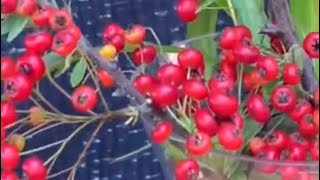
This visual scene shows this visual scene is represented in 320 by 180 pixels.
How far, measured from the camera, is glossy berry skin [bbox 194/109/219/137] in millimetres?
425

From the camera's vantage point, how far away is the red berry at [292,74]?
0.45m

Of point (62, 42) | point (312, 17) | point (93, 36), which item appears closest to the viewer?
point (62, 42)

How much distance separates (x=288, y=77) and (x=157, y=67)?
89 millimetres

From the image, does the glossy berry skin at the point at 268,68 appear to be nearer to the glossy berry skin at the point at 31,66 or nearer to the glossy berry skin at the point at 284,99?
the glossy berry skin at the point at 284,99

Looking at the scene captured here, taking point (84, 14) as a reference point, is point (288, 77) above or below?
above

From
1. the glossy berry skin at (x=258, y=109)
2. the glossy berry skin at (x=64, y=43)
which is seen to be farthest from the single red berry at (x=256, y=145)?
the glossy berry skin at (x=64, y=43)

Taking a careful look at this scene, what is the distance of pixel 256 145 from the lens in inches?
17.5

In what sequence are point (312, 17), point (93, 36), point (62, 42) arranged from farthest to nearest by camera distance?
point (93, 36) → point (312, 17) → point (62, 42)

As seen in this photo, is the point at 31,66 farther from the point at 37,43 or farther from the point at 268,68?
the point at 268,68

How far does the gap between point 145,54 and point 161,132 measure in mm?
67

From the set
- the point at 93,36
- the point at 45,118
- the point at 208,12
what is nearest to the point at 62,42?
the point at 45,118

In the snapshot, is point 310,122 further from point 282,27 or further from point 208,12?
point 208,12

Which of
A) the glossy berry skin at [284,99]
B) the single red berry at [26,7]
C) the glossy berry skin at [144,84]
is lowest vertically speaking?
the glossy berry skin at [284,99]

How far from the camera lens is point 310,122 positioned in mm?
430
